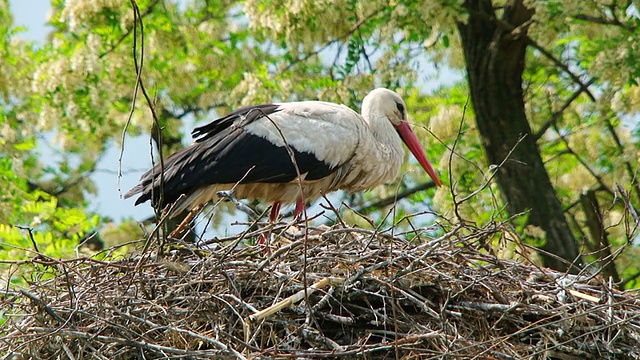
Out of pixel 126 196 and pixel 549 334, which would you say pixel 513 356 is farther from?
pixel 126 196

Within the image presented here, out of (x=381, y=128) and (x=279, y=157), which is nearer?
(x=279, y=157)

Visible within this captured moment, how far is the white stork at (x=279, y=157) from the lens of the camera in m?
6.79

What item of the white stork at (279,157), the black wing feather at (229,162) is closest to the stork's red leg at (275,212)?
the white stork at (279,157)

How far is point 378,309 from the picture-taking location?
4.86 meters

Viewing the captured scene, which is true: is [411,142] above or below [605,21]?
below

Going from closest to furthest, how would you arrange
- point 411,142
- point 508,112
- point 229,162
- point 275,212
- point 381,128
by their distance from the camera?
1. point 229,162
2. point 275,212
3. point 381,128
4. point 411,142
5. point 508,112

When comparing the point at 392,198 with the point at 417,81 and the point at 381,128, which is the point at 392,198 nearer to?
the point at 417,81

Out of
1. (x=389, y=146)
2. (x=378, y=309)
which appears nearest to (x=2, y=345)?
(x=378, y=309)

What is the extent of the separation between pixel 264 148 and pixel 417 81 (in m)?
3.98

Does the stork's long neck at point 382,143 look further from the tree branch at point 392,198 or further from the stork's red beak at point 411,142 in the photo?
the tree branch at point 392,198

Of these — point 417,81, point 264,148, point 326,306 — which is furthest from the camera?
point 417,81

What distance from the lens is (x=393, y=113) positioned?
8.06 m

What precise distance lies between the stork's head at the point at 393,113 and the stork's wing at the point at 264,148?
0.63 metres

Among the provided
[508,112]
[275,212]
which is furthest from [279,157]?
[508,112]
